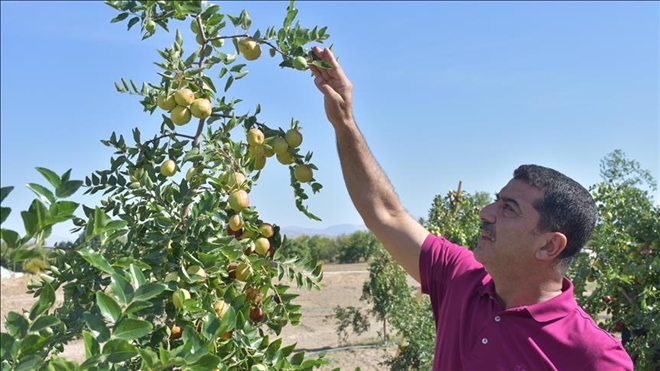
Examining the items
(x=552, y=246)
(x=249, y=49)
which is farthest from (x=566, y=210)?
(x=249, y=49)

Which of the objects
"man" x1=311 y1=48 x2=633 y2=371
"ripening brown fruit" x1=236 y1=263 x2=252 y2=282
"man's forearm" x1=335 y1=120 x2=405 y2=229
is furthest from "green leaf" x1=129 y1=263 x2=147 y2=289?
"man's forearm" x1=335 y1=120 x2=405 y2=229

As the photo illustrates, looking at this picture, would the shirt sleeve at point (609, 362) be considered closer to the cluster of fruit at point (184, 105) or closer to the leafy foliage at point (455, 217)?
the cluster of fruit at point (184, 105)

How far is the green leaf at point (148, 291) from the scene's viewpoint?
1183 millimetres

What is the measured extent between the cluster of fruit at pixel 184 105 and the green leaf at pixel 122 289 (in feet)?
2.72

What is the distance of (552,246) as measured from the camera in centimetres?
214

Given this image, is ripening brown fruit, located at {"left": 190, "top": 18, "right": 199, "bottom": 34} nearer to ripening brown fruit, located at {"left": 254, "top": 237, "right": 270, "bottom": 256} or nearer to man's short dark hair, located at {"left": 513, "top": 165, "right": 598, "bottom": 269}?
ripening brown fruit, located at {"left": 254, "top": 237, "right": 270, "bottom": 256}

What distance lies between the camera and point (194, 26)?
2.00 m

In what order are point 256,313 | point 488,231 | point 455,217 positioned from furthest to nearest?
1. point 455,217
2. point 488,231
3. point 256,313

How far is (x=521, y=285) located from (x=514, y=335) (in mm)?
174

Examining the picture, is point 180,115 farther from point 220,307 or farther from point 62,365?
point 62,365

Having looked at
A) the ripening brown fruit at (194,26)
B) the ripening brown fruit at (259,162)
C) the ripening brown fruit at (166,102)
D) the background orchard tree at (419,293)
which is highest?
the ripening brown fruit at (194,26)

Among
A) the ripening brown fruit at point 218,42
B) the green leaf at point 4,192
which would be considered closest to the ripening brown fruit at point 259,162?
the ripening brown fruit at point 218,42

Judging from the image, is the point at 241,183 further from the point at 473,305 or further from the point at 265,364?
the point at 473,305

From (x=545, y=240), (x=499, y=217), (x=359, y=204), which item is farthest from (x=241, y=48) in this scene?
(x=545, y=240)
